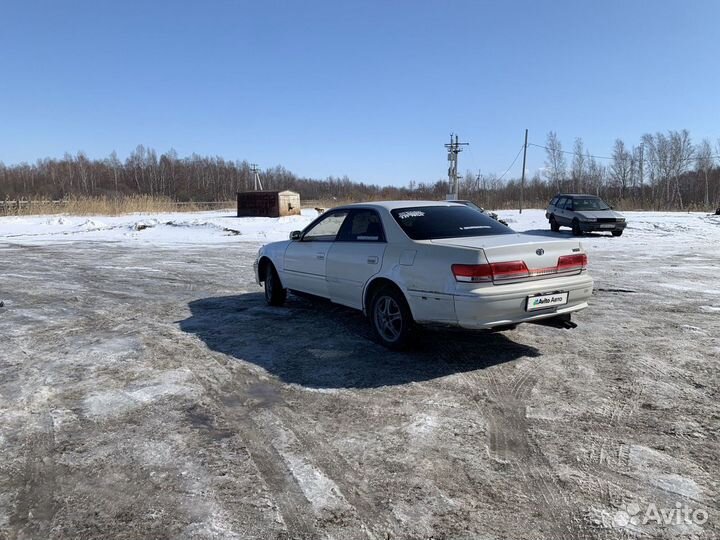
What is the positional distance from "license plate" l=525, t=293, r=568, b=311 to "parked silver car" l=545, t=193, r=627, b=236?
54.7 feet

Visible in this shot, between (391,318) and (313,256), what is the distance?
1.70 metres


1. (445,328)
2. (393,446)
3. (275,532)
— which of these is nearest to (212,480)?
(275,532)

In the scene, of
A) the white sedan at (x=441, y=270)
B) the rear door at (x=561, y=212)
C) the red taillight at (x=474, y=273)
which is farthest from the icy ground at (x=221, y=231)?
the red taillight at (x=474, y=273)

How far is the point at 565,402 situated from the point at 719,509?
1.43 meters

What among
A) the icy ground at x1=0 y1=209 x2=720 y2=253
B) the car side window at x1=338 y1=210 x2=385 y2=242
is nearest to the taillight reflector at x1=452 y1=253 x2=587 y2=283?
the car side window at x1=338 y1=210 x2=385 y2=242

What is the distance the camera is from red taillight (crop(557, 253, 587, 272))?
4906 millimetres

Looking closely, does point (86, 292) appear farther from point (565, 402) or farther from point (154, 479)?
point (565, 402)

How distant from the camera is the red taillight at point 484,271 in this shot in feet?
14.6

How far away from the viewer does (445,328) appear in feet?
15.3

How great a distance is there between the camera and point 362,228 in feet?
19.2

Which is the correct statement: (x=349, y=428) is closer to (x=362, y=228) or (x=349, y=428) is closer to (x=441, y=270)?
(x=441, y=270)

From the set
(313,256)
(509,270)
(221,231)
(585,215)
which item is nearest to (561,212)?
(585,215)

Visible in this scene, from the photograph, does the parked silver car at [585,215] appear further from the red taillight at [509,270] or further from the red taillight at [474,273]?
the red taillight at [474,273]

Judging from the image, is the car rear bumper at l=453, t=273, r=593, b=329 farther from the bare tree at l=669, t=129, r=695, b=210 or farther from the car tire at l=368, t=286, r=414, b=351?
the bare tree at l=669, t=129, r=695, b=210
